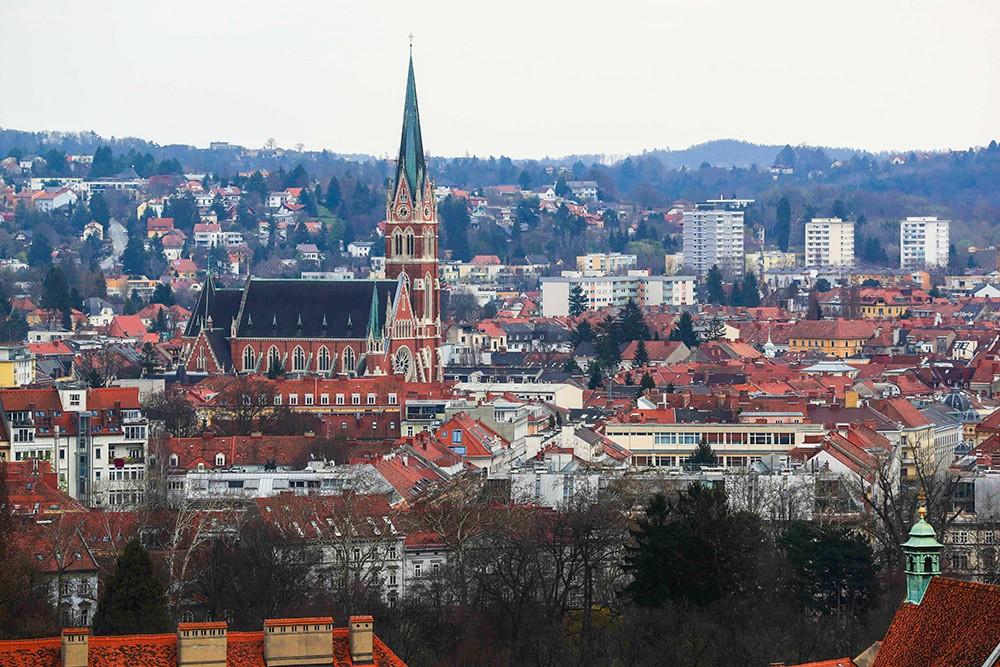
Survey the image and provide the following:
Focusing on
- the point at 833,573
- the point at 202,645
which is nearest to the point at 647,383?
the point at 833,573

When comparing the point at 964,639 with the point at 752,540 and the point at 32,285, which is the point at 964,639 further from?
the point at 32,285

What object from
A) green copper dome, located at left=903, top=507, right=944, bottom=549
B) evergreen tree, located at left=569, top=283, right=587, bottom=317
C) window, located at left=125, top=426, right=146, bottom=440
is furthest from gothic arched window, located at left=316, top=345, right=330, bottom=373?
green copper dome, located at left=903, top=507, right=944, bottom=549

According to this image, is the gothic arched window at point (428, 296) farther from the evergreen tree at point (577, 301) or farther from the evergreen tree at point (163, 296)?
the evergreen tree at point (163, 296)

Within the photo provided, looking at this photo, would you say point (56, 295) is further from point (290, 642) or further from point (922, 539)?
point (922, 539)

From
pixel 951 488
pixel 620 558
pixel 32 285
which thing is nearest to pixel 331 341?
pixel 951 488

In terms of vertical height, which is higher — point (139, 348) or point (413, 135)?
point (413, 135)

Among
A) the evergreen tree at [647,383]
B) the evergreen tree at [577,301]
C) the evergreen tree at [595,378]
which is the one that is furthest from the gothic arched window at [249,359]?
the evergreen tree at [577,301]
